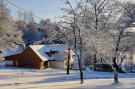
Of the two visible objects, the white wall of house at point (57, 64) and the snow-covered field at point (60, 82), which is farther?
the white wall of house at point (57, 64)

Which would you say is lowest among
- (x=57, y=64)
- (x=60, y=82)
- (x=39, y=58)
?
(x=60, y=82)

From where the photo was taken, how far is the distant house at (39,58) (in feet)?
243

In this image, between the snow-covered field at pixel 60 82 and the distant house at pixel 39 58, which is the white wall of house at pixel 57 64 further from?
the snow-covered field at pixel 60 82

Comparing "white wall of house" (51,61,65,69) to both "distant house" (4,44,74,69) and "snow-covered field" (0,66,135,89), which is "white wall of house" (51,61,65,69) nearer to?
"distant house" (4,44,74,69)

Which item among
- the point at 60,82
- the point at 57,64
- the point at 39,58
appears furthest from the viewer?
the point at 57,64

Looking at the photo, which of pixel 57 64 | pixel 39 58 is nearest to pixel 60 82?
pixel 39 58

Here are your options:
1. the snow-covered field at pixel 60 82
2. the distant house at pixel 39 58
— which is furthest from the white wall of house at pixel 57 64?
the snow-covered field at pixel 60 82

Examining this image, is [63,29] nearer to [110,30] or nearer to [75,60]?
[110,30]

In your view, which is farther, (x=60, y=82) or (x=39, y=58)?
(x=39, y=58)

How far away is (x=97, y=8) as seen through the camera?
190 feet

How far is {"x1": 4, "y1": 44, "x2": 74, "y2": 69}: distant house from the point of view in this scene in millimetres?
73938

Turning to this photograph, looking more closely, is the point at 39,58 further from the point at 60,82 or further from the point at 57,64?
the point at 60,82

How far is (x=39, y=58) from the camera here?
73.8 meters

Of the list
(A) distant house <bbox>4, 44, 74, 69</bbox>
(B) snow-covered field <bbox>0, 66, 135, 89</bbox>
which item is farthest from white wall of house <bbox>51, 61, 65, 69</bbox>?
(B) snow-covered field <bbox>0, 66, 135, 89</bbox>
